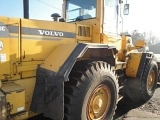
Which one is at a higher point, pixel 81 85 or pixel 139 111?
pixel 81 85

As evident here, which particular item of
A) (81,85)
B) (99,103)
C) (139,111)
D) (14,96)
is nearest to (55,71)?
(81,85)

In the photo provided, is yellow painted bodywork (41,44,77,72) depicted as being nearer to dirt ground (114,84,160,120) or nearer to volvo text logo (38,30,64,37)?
volvo text logo (38,30,64,37)

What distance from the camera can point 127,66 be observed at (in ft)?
20.8

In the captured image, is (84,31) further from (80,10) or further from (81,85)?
(81,85)

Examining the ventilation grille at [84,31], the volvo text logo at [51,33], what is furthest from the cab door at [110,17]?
the volvo text logo at [51,33]

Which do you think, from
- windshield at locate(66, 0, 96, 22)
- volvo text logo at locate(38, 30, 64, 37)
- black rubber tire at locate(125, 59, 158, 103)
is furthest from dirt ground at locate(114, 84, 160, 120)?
windshield at locate(66, 0, 96, 22)

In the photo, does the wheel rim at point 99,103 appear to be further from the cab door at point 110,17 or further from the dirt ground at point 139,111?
the cab door at point 110,17

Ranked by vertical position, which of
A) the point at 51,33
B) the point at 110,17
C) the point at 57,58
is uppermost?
the point at 110,17

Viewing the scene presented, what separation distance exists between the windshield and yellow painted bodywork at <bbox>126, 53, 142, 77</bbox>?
73.2 inches

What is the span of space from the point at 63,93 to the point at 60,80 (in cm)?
21

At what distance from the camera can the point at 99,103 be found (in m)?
4.34

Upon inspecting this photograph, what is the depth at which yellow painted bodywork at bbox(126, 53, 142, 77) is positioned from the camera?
20.4 ft

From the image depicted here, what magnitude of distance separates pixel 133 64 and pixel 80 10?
7.05 feet

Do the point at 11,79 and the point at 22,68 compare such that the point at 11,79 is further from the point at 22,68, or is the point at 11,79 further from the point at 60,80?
the point at 60,80
